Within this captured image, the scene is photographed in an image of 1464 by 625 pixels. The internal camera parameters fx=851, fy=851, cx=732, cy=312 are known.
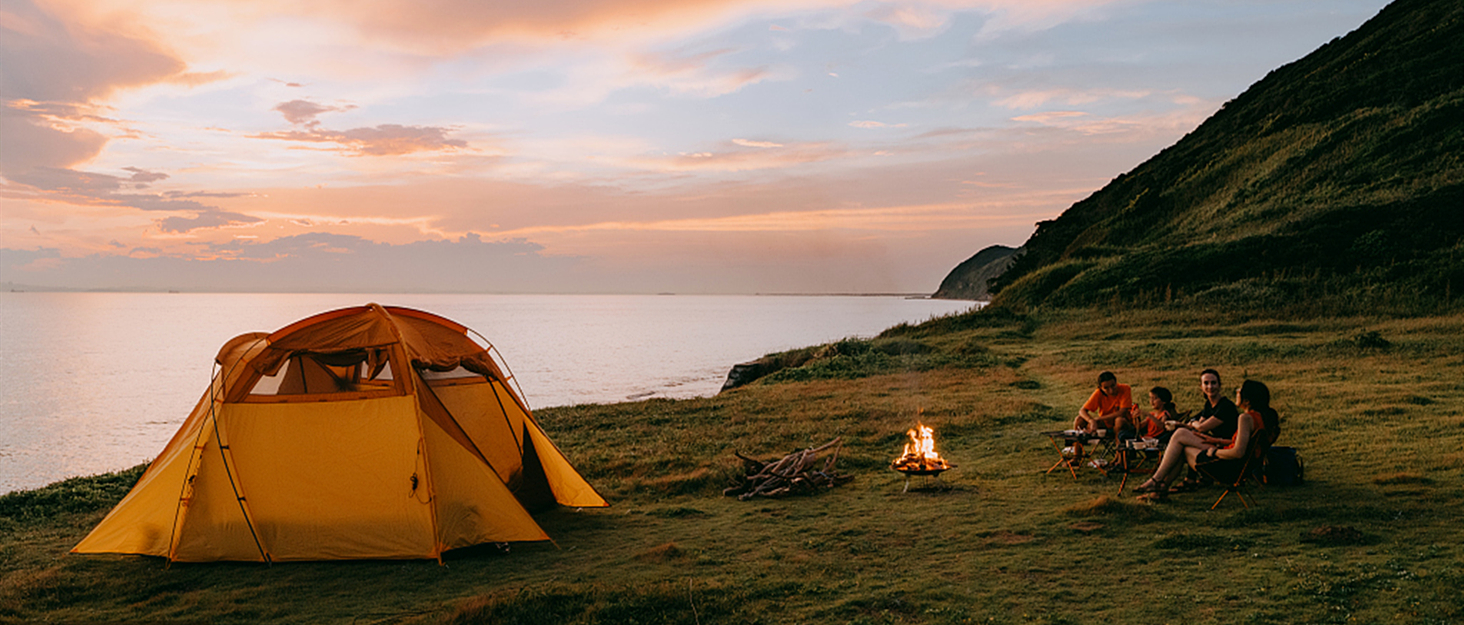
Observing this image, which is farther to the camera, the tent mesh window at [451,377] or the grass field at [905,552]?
the tent mesh window at [451,377]

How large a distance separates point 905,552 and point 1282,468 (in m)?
5.71

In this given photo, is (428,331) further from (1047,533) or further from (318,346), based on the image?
(1047,533)

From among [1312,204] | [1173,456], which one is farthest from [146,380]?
[1312,204]

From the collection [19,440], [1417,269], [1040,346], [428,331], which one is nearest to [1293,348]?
[1040,346]

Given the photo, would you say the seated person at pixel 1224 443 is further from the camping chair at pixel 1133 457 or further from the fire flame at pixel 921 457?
the fire flame at pixel 921 457

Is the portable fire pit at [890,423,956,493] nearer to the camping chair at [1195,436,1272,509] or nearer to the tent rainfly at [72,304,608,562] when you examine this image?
the camping chair at [1195,436,1272,509]

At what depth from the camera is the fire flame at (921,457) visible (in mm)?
12281

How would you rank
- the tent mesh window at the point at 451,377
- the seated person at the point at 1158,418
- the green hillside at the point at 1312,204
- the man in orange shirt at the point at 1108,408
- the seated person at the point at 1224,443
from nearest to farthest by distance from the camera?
1. the seated person at the point at 1224,443
2. the tent mesh window at the point at 451,377
3. the seated person at the point at 1158,418
4. the man in orange shirt at the point at 1108,408
5. the green hillside at the point at 1312,204

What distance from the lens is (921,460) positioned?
12.4 metres

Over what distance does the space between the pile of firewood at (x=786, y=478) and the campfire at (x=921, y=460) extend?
1.65 m

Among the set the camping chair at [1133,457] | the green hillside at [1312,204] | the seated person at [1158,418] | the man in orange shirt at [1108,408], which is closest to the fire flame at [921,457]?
the camping chair at [1133,457]

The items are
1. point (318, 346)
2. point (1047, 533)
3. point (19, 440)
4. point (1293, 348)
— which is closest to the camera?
point (1047, 533)

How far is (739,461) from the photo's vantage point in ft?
51.4

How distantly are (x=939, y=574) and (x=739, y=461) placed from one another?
7239 mm
